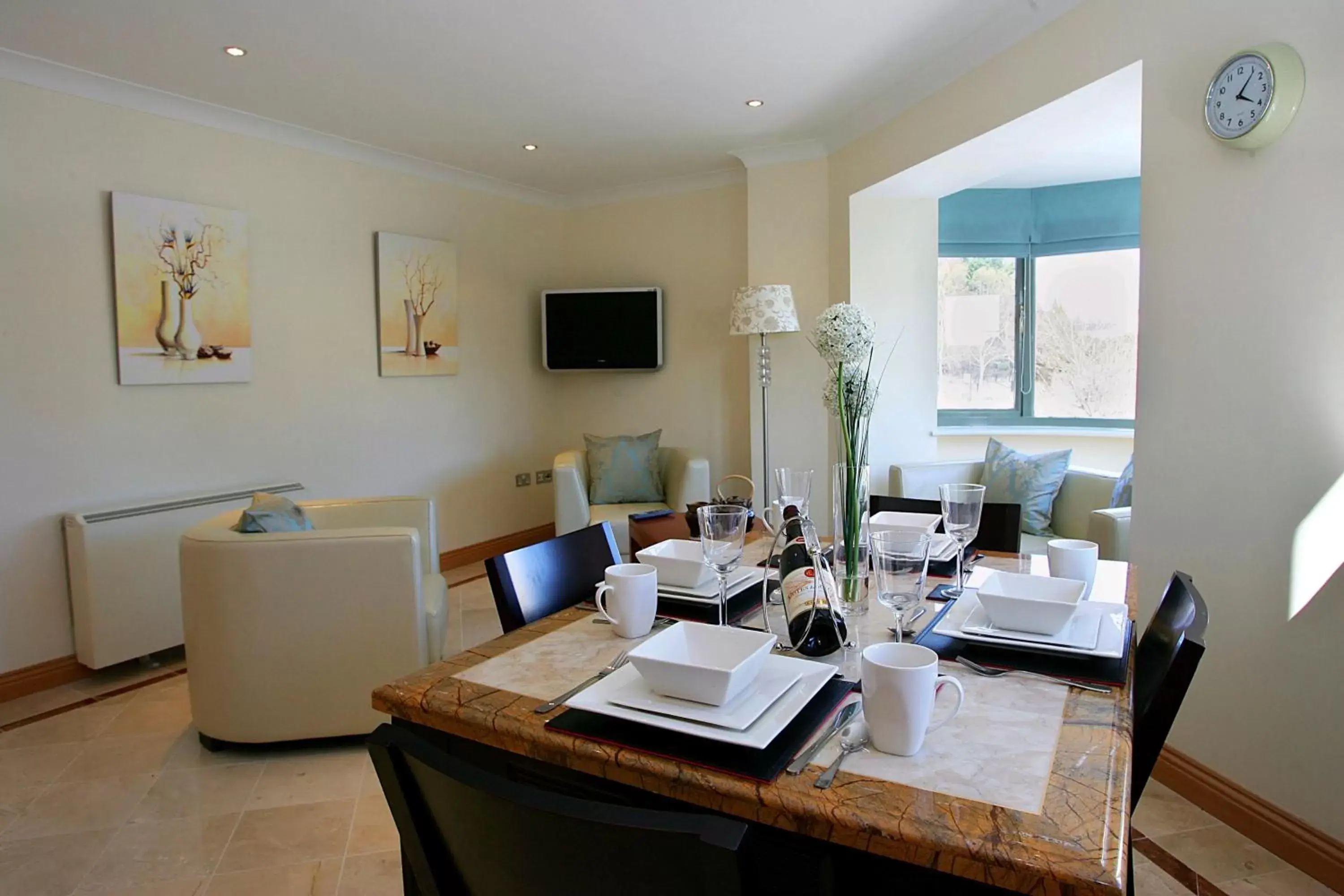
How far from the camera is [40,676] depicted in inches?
130

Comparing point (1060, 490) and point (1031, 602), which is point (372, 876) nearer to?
point (1031, 602)

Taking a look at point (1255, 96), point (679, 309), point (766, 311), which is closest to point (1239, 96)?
point (1255, 96)

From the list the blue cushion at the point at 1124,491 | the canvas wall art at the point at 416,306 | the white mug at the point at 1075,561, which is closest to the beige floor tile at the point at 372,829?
the white mug at the point at 1075,561

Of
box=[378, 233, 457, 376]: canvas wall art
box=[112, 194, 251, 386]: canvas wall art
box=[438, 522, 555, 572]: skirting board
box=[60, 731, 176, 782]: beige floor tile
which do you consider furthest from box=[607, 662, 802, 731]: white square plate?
box=[378, 233, 457, 376]: canvas wall art

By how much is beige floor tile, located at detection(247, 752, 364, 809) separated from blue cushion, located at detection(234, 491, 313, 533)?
30.1 inches

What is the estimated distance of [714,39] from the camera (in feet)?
10.4

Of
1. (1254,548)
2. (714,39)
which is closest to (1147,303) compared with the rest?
(1254,548)

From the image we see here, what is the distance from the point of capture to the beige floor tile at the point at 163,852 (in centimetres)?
209

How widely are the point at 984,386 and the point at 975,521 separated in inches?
166

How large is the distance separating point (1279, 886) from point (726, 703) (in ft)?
5.84

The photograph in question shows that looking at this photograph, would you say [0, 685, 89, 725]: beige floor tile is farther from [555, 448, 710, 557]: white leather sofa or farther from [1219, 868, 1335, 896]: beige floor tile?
[1219, 868, 1335, 896]: beige floor tile

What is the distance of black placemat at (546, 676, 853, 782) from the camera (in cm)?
96

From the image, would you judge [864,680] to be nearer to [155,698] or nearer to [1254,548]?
[1254,548]

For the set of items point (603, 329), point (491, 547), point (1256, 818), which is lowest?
point (1256, 818)
